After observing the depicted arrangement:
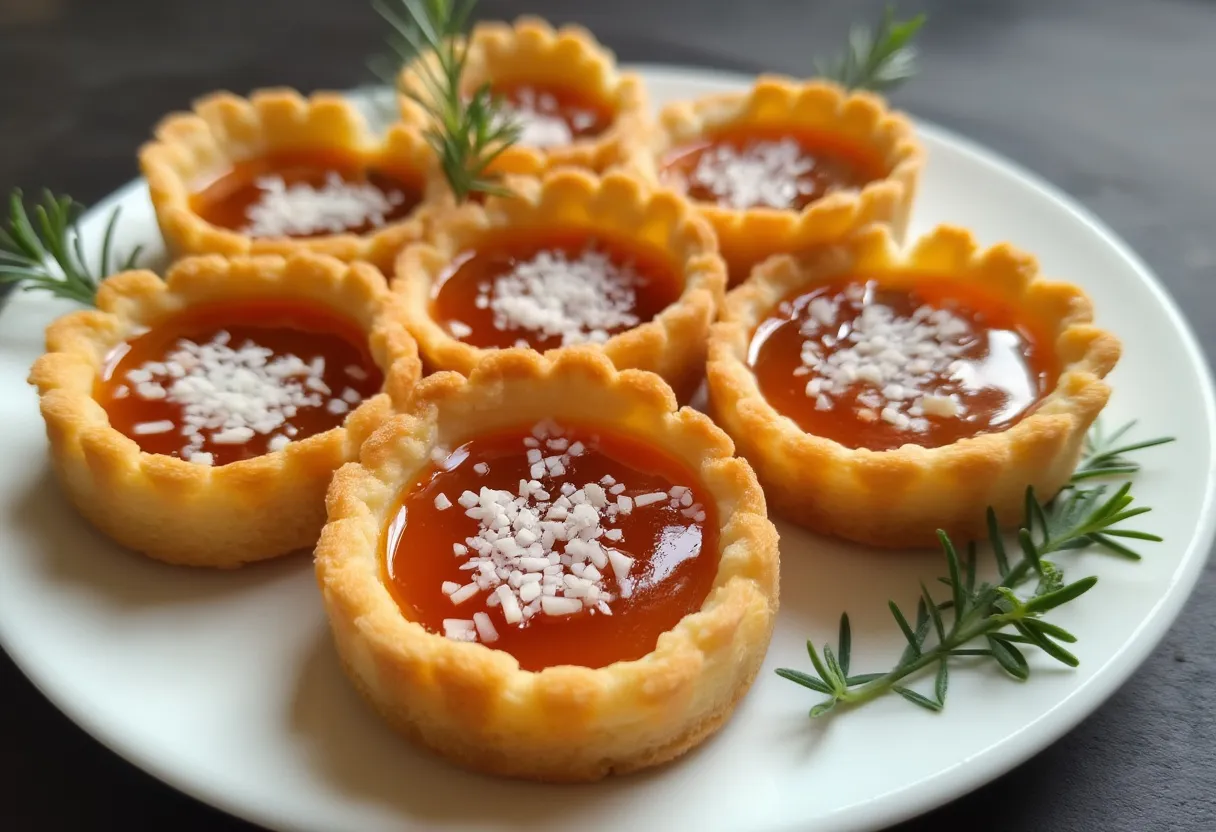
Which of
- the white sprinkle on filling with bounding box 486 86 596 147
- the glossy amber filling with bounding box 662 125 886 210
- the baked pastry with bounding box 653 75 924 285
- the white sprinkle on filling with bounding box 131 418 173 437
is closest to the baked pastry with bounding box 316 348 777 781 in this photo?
the white sprinkle on filling with bounding box 131 418 173 437

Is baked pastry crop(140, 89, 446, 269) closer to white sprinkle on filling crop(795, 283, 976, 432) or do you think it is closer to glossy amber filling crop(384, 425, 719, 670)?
glossy amber filling crop(384, 425, 719, 670)

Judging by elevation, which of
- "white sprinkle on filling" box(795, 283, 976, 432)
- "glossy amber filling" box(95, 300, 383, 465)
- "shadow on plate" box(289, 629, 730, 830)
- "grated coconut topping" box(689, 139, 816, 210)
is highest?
"grated coconut topping" box(689, 139, 816, 210)

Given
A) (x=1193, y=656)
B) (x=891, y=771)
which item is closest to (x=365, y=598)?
(x=891, y=771)

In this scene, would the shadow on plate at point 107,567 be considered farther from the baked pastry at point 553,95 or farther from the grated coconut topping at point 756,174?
the grated coconut topping at point 756,174

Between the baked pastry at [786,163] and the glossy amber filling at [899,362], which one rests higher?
the baked pastry at [786,163]

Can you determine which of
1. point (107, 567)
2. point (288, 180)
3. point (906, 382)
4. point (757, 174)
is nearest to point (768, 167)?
point (757, 174)

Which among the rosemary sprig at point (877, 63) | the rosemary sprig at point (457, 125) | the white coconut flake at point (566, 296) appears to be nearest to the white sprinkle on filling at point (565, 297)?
the white coconut flake at point (566, 296)
